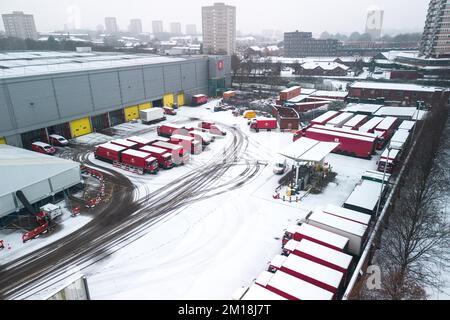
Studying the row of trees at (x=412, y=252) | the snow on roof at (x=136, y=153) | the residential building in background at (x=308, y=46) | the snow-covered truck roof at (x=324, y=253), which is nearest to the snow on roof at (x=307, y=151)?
the row of trees at (x=412, y=252)

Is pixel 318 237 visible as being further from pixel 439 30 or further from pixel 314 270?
pixel 439 30

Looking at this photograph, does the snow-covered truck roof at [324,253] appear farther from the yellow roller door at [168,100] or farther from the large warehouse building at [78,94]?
the yellow roller door at [168,100]

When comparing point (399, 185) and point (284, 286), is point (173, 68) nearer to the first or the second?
point (399, 185)

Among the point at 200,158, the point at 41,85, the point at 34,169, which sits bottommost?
the point at 200,158
